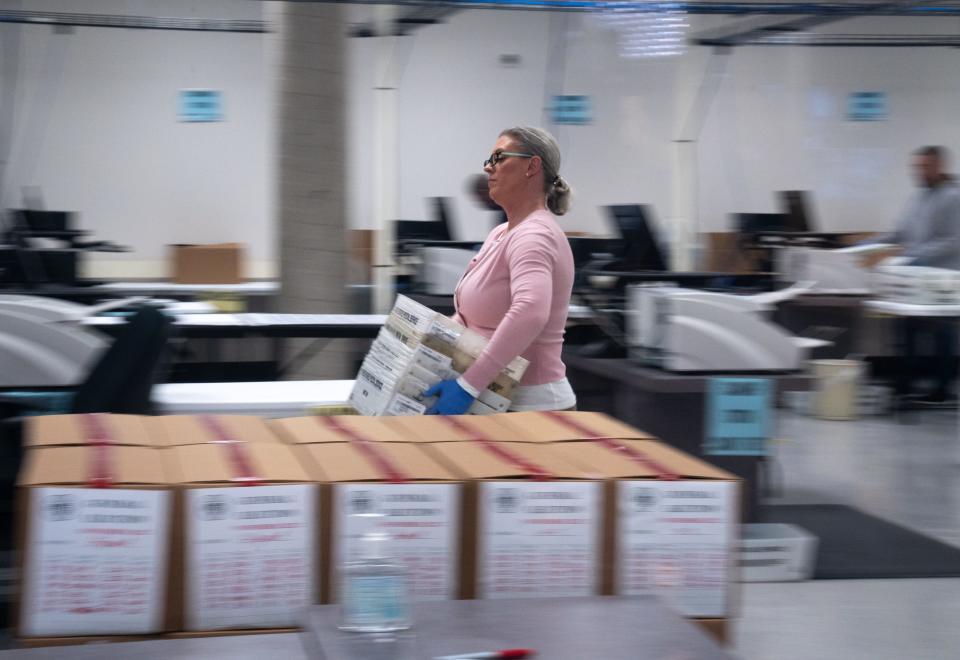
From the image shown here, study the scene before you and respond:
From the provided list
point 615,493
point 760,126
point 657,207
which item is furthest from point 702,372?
point 760,126

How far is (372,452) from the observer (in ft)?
5.71

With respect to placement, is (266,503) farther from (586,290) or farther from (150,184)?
(150,184)

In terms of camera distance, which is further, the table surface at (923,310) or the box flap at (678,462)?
the table surface at (923,310)

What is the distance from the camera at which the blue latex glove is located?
2.47 metres

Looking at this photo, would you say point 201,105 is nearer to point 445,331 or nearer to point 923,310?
point 923,310

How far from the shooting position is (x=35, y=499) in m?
1.44

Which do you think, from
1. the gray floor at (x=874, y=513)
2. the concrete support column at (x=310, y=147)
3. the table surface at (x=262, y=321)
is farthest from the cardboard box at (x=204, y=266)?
the gray floor at (x=874, y=513)

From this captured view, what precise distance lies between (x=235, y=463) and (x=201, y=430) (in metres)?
0.28

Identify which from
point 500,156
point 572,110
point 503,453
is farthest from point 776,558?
point 572,110

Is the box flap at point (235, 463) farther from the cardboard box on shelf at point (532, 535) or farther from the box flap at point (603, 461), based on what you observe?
the box flap at point (603, 461)

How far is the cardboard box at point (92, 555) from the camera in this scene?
1444mm

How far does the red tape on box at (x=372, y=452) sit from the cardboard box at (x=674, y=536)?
0.94 feet

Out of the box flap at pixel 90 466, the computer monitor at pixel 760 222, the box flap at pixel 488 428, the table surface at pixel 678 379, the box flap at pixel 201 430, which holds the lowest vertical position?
the table surface at pixel 678 379

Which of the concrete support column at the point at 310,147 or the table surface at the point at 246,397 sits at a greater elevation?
the concrete support column at the point at 310,147
